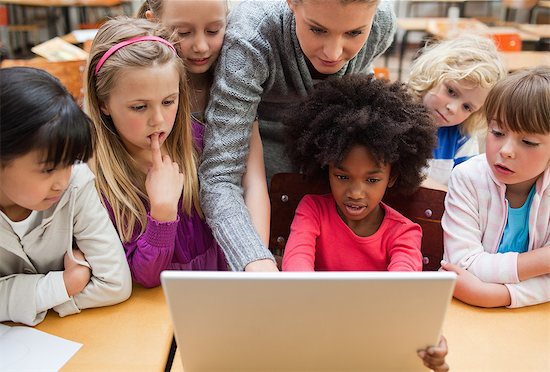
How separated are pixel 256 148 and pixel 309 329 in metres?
0.74

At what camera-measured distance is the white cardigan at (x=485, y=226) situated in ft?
3.98

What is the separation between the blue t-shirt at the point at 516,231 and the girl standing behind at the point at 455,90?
0.53 meters

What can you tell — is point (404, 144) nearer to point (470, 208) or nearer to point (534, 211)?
point (470, 208)

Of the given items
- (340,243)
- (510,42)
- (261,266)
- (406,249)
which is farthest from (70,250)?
(510,42)

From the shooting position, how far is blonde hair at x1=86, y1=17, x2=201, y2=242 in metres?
1.27

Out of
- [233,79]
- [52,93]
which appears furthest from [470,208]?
[52,93]

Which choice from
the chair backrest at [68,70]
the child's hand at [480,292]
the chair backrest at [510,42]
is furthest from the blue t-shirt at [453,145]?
the chair backrest at [510,42]

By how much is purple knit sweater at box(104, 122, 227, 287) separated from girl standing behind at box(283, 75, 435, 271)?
271 mm

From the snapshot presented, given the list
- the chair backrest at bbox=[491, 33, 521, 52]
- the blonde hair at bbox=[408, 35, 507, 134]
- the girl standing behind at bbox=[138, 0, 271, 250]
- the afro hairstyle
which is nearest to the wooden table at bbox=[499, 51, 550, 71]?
the chair backrest at bbox=[491, 33, 521, 52]

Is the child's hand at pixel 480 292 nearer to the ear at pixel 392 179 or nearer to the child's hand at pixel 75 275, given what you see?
the ear at pixel 392 179

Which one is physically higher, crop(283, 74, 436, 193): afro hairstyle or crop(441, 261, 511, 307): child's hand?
crop(283, 74, 436, 193): afro hairstyle

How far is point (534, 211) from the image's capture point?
49.3 inches

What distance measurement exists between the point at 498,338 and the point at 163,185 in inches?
33.6

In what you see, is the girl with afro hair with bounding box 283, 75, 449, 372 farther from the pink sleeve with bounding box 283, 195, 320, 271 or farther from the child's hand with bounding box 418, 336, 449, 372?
the child's hand with bounding box 418, 336, 449, 372
